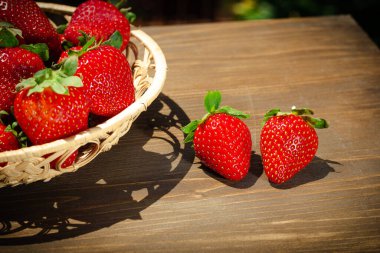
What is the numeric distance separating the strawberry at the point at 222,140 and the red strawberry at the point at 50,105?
21 cm

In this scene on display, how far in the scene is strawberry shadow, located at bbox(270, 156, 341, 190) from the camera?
2.91ft

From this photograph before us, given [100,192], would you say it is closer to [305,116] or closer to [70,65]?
[70,65]

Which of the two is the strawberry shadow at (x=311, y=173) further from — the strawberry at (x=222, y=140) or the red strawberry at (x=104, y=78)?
the red strawberry at (x=104, y=78)

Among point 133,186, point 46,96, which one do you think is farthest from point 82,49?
point 133,186

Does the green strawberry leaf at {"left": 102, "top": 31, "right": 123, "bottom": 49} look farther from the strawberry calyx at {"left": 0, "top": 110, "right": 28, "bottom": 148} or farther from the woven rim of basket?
the strawberry calyx at {"left": 0, "top": 110, "right": 28, "bottom": 148}

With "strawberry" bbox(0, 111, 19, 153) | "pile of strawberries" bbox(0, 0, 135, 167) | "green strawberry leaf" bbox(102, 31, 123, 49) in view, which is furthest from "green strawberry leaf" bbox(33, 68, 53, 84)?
"green strawberry leaf" bbox(102, 31, 123, 49)

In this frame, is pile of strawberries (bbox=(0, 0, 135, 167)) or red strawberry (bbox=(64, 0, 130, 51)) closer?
pile of strawberries (bbox=(0, 0, 135, 167))

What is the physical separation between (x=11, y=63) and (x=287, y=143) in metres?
0.48

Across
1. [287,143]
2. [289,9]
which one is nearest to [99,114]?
[287,143]

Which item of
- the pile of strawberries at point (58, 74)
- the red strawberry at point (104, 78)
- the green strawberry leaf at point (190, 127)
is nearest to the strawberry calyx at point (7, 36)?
the pile of strawberries at point (58, 74)

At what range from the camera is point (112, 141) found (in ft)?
2.71

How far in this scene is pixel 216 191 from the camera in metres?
0.87

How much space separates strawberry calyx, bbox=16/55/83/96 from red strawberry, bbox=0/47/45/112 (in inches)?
3.6

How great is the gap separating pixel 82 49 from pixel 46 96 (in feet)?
0.43
